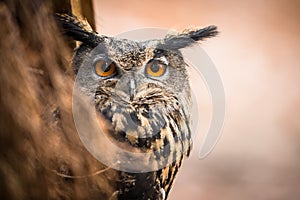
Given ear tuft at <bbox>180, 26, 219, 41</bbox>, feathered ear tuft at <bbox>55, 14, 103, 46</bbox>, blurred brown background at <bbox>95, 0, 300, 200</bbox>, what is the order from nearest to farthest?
1. feathered ear tuft at <bbox>55, 14, 103, 46</bbox>
2. ear tuft at <bbox>180, 26, 219, 41</bbox>
3. blurred brown background at <bbox>95, 0, 300, 200</bbox>

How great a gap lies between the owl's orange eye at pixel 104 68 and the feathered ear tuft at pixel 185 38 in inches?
3.6

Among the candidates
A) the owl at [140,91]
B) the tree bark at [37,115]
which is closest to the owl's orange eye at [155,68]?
the owl at [140,91]

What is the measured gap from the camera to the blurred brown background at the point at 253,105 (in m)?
1.07

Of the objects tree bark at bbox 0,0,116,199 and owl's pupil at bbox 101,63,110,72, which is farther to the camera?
owl's pupil at bbox 101,63,110,72

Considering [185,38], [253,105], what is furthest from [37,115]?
[253,105]

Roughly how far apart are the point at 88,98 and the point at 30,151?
200 mm

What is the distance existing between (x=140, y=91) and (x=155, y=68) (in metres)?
0.05

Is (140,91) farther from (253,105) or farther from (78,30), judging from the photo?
(253,105)

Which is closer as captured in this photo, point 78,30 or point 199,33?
point 78,30

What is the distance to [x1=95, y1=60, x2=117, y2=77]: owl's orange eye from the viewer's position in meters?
0.81

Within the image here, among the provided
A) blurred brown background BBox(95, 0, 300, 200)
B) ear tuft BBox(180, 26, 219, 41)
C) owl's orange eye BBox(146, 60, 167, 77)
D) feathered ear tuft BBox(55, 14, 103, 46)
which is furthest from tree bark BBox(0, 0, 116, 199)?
blurred brown background BBox(95, 0, 300, 200)

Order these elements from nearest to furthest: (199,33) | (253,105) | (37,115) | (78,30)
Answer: (37,115) < (78,30) < (199,33) < (253,105)

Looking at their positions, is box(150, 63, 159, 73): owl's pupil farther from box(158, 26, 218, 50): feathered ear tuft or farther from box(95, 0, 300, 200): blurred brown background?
box(95, 0, 300, 200): blurred brown background

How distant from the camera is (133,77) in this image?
81cm
